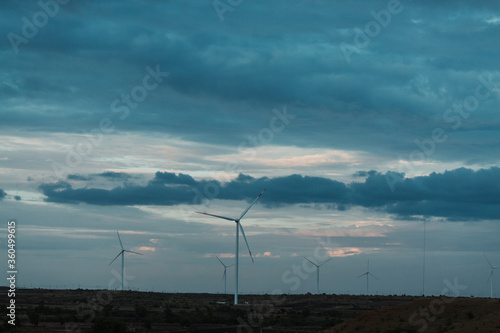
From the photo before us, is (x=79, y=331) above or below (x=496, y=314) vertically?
below

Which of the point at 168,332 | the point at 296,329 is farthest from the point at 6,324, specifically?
the point at 296,329

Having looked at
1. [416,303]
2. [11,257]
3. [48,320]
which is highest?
[11,257]

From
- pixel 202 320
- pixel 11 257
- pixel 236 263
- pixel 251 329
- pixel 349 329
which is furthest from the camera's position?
pixel 236 263

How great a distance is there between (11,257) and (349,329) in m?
60.2

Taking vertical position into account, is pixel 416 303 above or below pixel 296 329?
above

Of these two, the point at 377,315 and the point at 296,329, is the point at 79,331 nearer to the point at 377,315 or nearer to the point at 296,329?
the point at 296,329

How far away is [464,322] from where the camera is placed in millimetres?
94188

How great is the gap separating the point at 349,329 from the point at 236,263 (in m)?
90.2

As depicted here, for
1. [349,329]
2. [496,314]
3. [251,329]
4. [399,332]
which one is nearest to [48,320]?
[251,329]

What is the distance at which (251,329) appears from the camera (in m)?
143

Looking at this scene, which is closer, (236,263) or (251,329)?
(251,329)

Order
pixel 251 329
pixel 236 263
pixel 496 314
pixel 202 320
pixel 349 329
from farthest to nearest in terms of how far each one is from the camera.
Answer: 1. pixel 236 263
2. pixel 202 320
3. pixel 251 329
4. pixel 349 329
5. pixel 496 314

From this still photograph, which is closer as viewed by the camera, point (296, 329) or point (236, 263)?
point (296, 329)

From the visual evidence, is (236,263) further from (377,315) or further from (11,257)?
(11,257)
